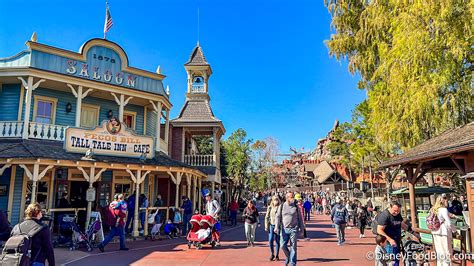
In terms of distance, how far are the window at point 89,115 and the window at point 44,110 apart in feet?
4.32

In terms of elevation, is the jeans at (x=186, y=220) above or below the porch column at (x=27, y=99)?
below

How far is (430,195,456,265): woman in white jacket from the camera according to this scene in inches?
290

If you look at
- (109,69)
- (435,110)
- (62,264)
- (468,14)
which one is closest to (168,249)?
(62,264)

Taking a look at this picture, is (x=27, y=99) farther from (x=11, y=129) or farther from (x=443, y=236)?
(x=443, y=236)

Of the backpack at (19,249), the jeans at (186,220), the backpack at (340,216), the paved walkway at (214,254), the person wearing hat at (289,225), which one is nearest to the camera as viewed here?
the backpack at (19,249)

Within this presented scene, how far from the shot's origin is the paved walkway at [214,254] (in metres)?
9.23

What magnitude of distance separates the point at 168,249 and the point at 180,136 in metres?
10.9

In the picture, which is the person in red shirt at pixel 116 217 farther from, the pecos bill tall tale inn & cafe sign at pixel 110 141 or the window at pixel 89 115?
the window at pixel 89 115

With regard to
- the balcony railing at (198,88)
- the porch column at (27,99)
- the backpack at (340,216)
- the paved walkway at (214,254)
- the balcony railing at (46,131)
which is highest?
the balcony railing at (198,88)

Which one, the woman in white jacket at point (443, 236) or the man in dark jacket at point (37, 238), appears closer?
the man in dark jacket at point (37, 238)

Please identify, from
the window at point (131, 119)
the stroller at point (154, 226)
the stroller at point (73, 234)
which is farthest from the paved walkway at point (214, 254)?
the window at point (131, 119)

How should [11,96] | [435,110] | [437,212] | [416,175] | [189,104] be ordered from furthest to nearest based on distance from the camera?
[189,104] < [11,96] < [435,110] < [416,175] < [437,212]

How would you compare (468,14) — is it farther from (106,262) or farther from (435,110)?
(106,262)

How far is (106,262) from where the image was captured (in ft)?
30.1
